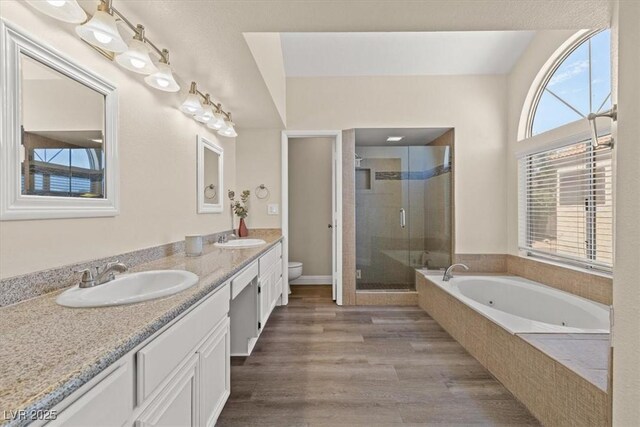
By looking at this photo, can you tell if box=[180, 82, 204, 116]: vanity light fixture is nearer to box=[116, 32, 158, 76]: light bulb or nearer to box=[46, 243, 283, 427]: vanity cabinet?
box=[116, 32, 158, 76]: light bulb

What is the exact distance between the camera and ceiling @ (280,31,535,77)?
9.71ft

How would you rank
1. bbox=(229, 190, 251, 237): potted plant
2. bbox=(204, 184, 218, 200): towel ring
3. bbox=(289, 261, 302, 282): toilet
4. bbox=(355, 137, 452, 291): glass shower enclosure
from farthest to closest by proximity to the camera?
bbox=(289, 261, 302, 282): toilet
bbox=(355, 137, 452, 291): glass shower enclosure
bbox=(229, 190, 251, 237): potted plant
bbox=(204, 184, 218, 200): towel ring

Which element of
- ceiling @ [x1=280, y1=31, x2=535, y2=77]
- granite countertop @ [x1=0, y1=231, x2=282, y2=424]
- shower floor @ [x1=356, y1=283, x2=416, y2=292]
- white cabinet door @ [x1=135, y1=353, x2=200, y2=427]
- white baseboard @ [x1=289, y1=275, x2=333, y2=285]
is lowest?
white baseboard @ [x1=289, y1=275, x2=333, y2=285]

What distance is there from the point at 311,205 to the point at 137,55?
11.0 ft

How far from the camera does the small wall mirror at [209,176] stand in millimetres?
2480

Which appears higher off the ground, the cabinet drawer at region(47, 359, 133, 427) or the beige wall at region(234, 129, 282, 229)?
the beige wall at region(234, 129, 282, 229)

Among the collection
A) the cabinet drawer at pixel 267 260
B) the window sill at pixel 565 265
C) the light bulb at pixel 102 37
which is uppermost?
the light bulb at pixel 102 37

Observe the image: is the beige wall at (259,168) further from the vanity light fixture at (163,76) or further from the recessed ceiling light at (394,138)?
the vanity light fixture at (163,76)

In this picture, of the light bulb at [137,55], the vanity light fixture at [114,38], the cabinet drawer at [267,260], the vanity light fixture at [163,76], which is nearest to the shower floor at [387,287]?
the cabinet drawer at [267,260]

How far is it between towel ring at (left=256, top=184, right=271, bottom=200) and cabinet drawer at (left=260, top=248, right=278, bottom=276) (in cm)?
83

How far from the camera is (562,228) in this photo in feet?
8.74

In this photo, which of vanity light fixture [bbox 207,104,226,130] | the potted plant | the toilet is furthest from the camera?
the toilet

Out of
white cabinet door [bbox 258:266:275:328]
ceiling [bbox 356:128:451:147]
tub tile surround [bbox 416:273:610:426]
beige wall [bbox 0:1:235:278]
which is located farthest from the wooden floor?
ceiling [bbox 356:128:451:147]

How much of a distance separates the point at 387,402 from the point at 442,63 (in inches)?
132
